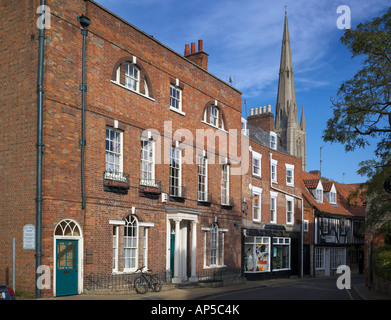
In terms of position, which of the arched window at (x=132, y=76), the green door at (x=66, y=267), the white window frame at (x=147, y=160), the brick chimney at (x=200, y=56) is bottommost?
the green door at (x=66, y=267)

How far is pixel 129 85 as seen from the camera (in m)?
21.7

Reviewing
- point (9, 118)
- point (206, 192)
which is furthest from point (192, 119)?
point (9, 118)

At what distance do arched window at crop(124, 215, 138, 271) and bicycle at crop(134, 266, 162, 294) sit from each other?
0.59 m

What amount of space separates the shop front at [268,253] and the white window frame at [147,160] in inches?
419

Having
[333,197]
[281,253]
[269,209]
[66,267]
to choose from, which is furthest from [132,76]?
[333,197]

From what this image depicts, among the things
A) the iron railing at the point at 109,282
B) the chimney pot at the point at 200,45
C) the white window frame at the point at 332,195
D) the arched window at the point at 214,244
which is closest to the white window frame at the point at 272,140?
the white window frame at the point at 332,195

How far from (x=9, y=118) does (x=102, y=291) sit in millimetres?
7253

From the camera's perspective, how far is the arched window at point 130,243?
20562 mm

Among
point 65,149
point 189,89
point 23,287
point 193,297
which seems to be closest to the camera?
point 23,287

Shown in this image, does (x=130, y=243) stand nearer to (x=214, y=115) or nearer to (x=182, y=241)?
(x=182, y=241)

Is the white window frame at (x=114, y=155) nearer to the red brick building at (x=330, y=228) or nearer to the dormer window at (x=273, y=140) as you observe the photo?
the dormer window at (x=273, y=140)

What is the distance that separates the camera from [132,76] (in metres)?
21.9

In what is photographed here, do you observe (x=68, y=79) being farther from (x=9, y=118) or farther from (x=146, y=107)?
(x=146, y=107)

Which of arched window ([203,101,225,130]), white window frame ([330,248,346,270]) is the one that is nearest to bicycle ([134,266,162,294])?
arched window ([203,101,225,130])
